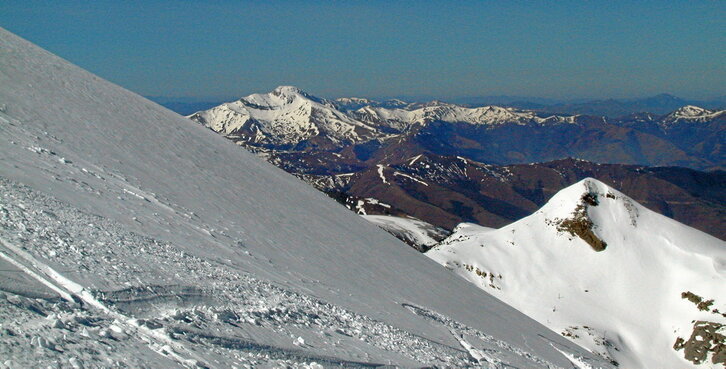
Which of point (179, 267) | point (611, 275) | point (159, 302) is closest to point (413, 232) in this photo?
point (611, 275)

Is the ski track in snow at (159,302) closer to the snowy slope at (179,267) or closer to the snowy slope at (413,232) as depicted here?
the snowy slope at (179,267)

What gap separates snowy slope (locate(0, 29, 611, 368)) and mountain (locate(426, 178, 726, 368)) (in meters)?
33.0

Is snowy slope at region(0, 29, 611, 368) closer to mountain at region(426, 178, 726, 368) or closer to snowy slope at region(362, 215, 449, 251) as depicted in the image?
mountain at region(426, 178, 726, 368)

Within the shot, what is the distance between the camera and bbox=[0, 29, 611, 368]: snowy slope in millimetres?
7602

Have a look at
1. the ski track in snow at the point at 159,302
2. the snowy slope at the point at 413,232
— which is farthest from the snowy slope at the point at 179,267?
the snowy slope at the point at 413,232

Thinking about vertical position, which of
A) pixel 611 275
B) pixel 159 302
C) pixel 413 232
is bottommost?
pixel 413 232

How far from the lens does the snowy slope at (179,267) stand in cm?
760

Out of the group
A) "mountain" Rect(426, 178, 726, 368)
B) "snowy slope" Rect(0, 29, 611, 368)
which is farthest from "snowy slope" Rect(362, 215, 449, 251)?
"snowy slope" Rect(0, 29, 611, 368)

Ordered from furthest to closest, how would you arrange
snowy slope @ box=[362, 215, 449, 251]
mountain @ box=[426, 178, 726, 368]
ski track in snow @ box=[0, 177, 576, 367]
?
snowy slope @ box=[362, 215, 449, 251] → mountain @ box=[426, 178, 726, 368] → ski track in snow @ box=[0, 177, 576, 367]

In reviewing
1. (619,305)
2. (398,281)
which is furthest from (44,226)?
(619,305)

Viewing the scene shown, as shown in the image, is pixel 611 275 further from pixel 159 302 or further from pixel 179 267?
pixel 159 302

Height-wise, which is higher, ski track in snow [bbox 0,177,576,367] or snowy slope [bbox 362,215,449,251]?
ski track in snow [bbox 0,177,576,367]

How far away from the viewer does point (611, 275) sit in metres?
64.8

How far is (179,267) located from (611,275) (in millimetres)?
65875
